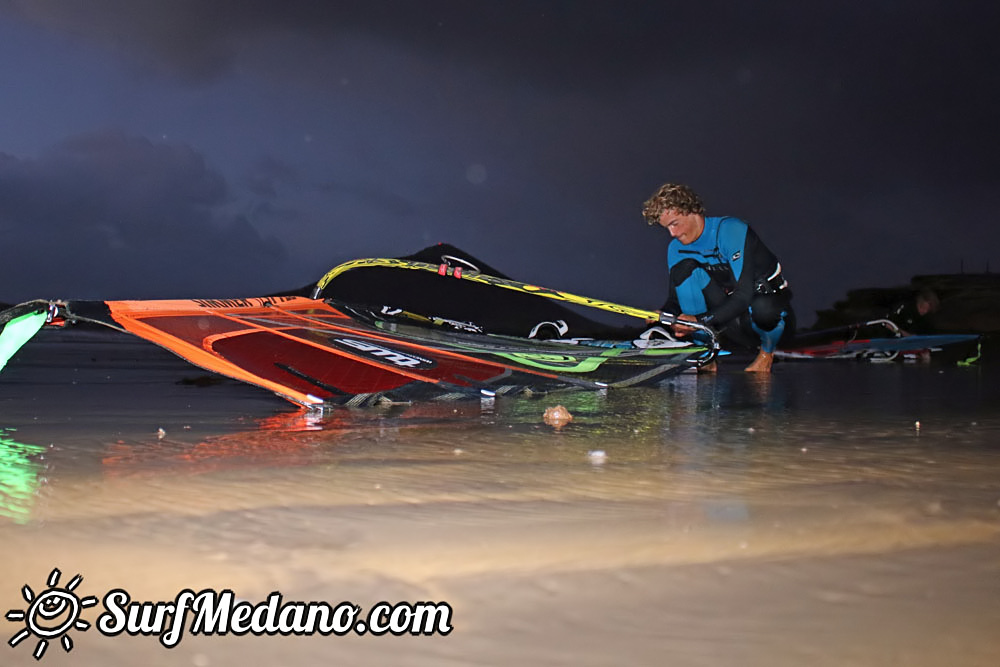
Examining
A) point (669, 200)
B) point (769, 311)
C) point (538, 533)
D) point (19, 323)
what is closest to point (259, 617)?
point (538, 533)

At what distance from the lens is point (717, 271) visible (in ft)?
17.7

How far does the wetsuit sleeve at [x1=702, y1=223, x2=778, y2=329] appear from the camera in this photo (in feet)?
16.3

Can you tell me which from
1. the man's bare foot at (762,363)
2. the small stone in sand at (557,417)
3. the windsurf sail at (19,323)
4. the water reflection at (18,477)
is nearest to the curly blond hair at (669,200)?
the man's bare foot at (762,363)

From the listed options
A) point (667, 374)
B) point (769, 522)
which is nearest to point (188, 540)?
point (769, 522)

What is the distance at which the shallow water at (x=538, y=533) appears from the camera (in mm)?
866

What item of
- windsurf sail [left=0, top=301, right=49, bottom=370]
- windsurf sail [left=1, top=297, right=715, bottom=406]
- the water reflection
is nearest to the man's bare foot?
windsurf sail [left=1, top=297, right=715, bottom=406]

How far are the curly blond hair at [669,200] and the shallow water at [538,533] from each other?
2600 mm

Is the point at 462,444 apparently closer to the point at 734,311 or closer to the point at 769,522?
the point at 769,522

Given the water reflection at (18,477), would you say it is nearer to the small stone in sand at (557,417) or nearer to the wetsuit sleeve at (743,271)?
the small stone in sand at (557,417)

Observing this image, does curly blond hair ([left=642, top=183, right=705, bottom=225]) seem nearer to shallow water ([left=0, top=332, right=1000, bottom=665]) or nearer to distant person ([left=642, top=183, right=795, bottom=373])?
distant person ([left=642, top=183, right=795, bottom=373])

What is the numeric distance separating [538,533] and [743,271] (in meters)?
4.22

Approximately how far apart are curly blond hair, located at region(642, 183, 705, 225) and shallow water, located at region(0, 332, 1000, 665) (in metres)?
2.60

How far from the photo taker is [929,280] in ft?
47.6

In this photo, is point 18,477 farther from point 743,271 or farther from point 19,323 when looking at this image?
point 743,271
